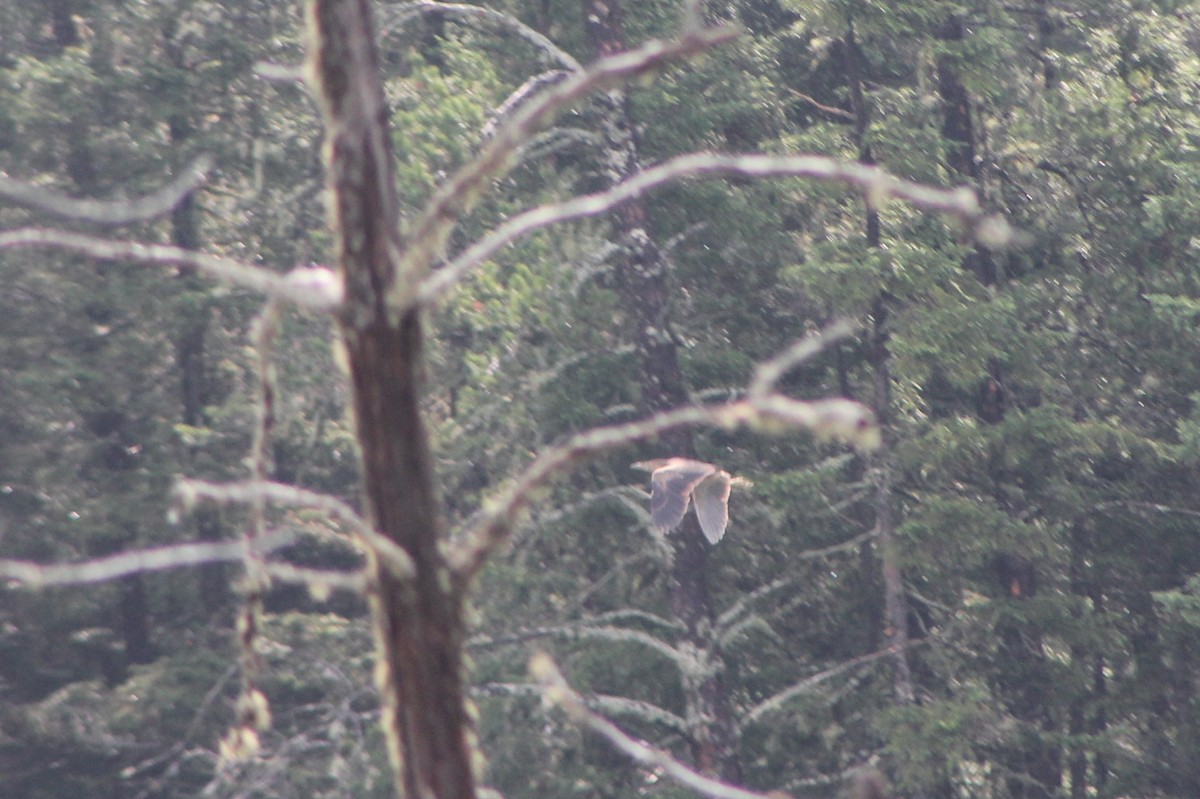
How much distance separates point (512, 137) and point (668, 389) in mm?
9518

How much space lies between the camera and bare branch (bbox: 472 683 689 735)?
10.5 meters

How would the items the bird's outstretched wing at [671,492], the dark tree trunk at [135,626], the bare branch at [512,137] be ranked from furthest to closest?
the dark tree trunk at [135,626] < the bird's outstretched wing at [671,492] < the bare branch at [512,137]

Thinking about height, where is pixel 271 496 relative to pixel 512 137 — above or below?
below

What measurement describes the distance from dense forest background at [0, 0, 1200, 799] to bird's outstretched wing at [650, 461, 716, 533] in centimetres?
200

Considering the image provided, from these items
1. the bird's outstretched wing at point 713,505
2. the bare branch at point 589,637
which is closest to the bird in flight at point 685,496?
the bird's outstretched wing at point 713,505

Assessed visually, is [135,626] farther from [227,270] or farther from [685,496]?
[227,270]

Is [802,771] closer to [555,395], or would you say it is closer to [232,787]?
[555,395]

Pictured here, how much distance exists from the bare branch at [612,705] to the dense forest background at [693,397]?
0.16 ft

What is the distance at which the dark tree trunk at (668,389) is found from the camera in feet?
36.2

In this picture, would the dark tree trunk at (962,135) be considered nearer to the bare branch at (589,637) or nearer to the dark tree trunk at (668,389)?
the dark tree trunk at (668,389)

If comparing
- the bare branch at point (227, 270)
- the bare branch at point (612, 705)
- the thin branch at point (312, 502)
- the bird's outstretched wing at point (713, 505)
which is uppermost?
the bird's outstretched wing at point (713, 505)

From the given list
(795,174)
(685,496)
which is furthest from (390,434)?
(685,496)

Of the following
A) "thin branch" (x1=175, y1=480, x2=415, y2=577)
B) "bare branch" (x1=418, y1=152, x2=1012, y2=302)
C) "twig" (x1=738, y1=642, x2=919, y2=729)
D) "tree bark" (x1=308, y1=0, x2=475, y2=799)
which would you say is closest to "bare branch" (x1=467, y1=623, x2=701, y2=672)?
"twig" (x1=738, y1=642, x2=919, y2=729)

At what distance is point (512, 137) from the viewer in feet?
5.94
